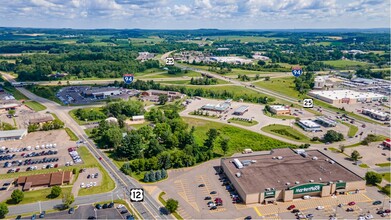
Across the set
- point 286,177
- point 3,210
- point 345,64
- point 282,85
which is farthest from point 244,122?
point 345,64

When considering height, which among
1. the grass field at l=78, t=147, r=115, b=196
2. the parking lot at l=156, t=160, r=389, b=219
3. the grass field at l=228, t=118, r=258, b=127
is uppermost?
the grass field at l=228, t=118, r=258, b=127

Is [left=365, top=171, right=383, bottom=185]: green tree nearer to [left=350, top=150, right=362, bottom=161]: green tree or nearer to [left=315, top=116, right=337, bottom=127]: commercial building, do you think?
[left=350, top=150, right=362, bottom=161]: green tree

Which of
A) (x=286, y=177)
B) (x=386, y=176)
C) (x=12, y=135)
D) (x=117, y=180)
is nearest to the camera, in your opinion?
(x=286, y=177)

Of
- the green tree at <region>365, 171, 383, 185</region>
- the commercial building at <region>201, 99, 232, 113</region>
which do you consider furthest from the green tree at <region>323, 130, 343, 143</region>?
the commercial building at <region>201, 99, 232, 113</region>

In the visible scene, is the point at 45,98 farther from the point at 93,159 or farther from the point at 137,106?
the point at 93,159

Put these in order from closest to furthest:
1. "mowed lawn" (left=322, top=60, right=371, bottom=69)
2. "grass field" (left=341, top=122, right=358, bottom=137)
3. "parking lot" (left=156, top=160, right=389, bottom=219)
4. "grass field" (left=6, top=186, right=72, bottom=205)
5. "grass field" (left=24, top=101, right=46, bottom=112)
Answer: "parking lot" (left=156, top=160, right=389, bottom=219)
"grass field" (left=6, top=186, right=72, bottom=205)
"grass field" (left=341, top=122, right=358, bottom=137)
"grass field" (left=24, top=101, right=46, bottom=112)
"mowed lawn" (left=322, top=60, right=371, bottom=69)

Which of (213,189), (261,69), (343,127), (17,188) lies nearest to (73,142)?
(17,188)

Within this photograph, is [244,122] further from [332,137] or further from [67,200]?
[67,200]
